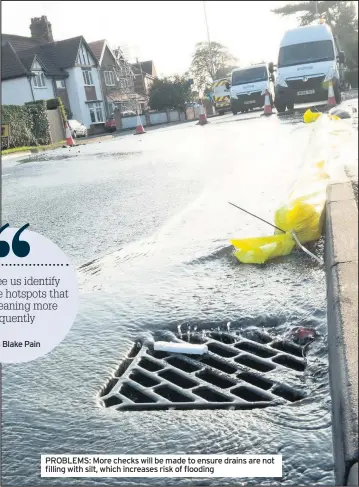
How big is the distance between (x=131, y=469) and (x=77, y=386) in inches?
17.5

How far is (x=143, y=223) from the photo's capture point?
3.05 meters

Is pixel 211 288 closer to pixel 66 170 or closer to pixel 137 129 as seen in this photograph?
pixel 137 129

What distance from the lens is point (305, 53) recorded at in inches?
79.7

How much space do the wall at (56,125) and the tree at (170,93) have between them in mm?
421

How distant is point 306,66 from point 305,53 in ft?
0.35

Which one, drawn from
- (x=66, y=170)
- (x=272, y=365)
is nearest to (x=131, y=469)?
(x=272, y=365)

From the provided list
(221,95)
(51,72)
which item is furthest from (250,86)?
(51,72)

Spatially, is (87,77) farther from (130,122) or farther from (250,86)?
(250,86)

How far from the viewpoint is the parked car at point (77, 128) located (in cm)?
239

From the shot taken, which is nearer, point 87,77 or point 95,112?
point 87,77

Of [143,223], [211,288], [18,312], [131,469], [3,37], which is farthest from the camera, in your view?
[143,223]
